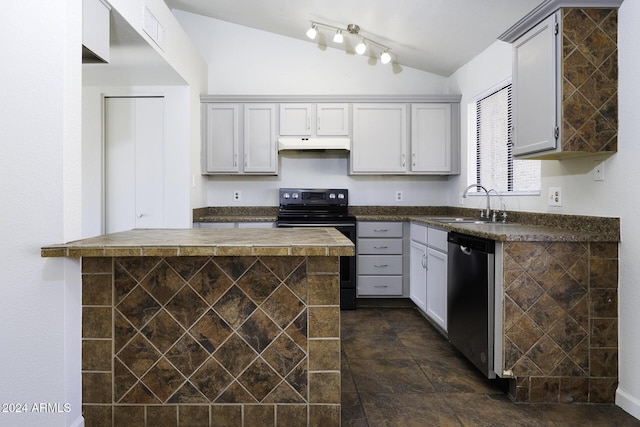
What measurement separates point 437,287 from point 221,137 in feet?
8.42

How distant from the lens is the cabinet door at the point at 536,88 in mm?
2133

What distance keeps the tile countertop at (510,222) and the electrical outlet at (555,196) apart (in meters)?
0.08

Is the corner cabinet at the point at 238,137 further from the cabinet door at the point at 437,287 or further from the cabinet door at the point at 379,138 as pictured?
the cabinet door at the point at 437,287

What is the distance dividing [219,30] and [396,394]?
4.03 metres

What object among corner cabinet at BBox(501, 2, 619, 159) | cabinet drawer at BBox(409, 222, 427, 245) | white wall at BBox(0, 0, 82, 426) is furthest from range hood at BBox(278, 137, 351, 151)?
white wall at BBox(0, 0, 82, 426)

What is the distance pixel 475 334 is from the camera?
94.5 inches

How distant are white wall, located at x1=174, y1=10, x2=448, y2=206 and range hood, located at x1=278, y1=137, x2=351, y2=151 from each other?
1.21 ft

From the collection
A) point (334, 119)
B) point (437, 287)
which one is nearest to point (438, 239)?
point (437, 287)

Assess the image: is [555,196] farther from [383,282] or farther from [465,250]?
[383,282]

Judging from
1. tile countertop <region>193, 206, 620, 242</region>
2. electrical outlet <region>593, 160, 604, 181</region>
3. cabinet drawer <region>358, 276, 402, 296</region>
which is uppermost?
electrical outlet <region>593, 160, 604, 181</region>

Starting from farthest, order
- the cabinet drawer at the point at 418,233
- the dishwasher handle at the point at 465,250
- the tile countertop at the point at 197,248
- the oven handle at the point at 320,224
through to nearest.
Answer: the oven handle at the point at 320,224
the cabinet drawer at the point at 418,233
the dishwasher handle at the point at 465,250
the tile countertop at the point at 197,248

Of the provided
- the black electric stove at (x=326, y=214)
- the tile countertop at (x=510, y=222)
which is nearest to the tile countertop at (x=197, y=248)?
the tile countertop at (x=510, y=222)

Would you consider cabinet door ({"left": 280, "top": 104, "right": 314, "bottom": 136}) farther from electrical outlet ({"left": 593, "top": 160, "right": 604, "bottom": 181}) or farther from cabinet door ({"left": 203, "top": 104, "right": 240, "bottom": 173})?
electrical outlet ({"left": 593, "top": 160, "right": 604, "bottom": 181})

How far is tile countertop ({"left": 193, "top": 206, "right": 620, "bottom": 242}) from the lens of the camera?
212 centimetres
